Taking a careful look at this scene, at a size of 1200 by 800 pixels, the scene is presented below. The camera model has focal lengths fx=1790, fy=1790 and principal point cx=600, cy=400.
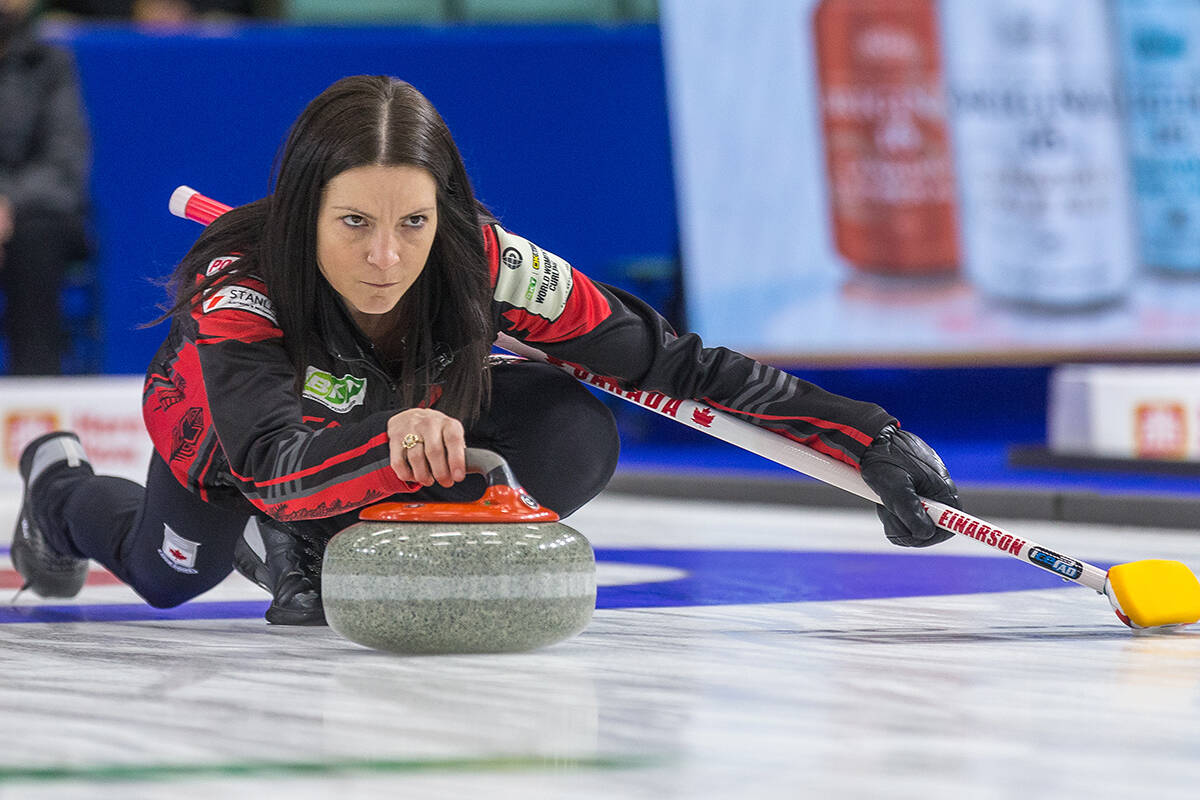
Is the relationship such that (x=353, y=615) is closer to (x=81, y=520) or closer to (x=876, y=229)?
(x=81, y=520)

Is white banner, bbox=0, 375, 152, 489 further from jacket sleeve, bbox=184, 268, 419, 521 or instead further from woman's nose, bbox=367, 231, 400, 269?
woman's nose, bbox=367, 231, 400, 269

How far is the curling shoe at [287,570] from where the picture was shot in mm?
2164

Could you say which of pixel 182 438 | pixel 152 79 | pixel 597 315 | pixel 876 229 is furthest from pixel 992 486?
pixel 152 79

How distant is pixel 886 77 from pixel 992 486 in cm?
196

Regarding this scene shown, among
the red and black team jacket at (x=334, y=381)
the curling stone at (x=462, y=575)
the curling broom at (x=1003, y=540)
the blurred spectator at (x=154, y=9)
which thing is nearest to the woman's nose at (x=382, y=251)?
the red and black team jacket at (x=334, y=381)

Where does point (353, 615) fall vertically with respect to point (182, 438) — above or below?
below

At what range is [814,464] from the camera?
7.14ft

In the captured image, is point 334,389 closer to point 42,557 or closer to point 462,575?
point 462,575

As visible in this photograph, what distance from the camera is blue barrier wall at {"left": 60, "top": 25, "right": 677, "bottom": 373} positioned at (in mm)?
6059

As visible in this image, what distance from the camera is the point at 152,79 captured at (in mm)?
6117

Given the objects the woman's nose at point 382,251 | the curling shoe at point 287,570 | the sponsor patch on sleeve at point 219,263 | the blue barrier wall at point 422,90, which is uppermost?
the blue barrier wall at point 422,90

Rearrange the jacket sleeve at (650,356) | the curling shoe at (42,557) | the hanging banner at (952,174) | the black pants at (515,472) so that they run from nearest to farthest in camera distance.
A: 1. the jacket sleeve at (650,356)
2. the black pants at (515,472)
3. the curling shoe at (42,557)
4. the hanging banner at (952,174)

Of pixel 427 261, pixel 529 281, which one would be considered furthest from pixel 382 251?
pixel 529 281

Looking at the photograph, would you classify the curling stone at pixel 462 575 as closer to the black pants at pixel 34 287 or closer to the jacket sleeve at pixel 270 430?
the jacket sleeve at pixel 270 430
